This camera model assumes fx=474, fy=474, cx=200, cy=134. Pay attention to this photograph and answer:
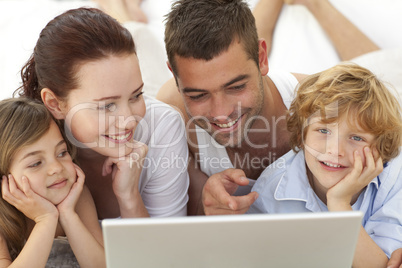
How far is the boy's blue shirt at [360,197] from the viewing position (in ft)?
4.78

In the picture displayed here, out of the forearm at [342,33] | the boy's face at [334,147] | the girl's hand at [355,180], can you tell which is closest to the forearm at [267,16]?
the forearm at [342,33]

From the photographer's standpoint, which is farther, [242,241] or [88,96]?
[88,96]

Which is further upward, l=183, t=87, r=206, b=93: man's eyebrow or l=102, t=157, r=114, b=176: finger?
l=183, t=87, r=206, b=93: man's eyebrow

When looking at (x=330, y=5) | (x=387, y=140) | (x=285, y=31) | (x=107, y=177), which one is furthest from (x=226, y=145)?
(x=330, y=5)

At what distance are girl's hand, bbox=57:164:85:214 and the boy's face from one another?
75cm

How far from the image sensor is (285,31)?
2607 millimetres

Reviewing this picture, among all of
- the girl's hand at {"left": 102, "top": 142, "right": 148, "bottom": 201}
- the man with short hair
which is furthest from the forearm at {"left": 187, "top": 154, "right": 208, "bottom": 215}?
the girl's hand at {"left": 102, "top": 142, "right": 148, "bottom": 201}

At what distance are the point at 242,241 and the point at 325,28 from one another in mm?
1918

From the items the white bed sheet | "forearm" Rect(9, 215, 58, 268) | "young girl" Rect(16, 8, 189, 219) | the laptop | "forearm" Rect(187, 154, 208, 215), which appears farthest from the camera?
the white bed sheet

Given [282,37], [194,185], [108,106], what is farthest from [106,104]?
[282,37]

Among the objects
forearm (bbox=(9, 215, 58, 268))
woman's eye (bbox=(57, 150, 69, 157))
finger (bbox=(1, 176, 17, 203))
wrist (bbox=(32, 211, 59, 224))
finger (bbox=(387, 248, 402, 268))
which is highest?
woman's eye (bbox=(57, 150, 69, 157))

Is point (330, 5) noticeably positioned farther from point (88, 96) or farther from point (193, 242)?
point (193, 242)

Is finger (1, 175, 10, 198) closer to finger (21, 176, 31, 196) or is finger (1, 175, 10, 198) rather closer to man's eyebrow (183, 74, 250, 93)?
finger (21, 176, 31, 196)

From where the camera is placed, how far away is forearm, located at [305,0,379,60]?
2.54m
